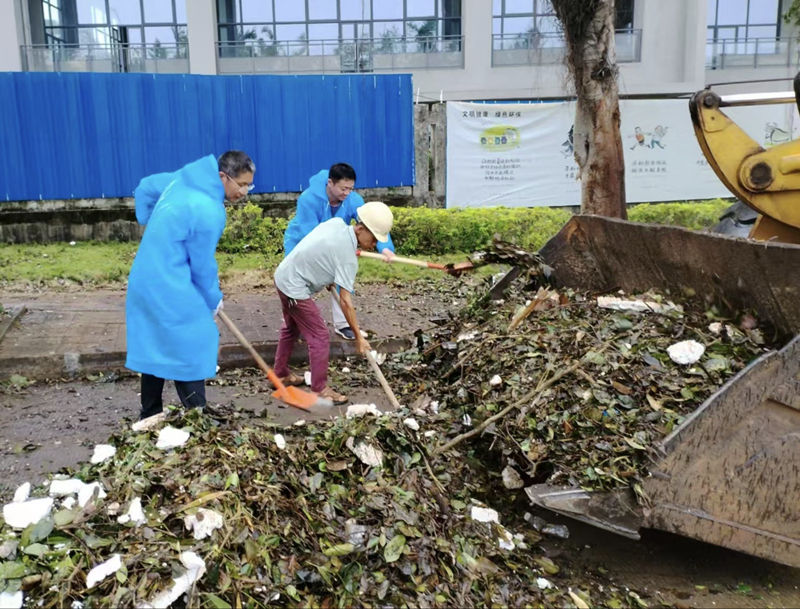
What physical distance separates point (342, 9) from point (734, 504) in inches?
651

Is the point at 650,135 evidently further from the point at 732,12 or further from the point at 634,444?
the point at 634,444

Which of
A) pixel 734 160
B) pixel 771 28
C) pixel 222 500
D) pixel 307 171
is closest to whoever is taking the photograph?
pixel 222 500

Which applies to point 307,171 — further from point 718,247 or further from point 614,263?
point 718,247

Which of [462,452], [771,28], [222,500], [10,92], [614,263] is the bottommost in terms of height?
[462,452]

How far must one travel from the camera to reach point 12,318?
6.09m

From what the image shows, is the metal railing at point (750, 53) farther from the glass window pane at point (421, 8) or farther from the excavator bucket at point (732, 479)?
the excavator bucket at point (732, 479)

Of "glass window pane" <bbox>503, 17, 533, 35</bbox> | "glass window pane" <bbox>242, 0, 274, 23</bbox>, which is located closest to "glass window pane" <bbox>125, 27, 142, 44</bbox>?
"glass window pane" <bbox>242, 0, 274, 23</bbox>

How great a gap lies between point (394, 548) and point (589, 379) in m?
1.31

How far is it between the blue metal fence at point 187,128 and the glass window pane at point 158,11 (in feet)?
26.2

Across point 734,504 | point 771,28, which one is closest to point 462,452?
point 734,504

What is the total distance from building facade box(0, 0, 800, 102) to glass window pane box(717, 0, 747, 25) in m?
2.39

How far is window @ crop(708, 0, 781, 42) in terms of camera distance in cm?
1875

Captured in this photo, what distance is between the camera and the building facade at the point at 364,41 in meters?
16.6

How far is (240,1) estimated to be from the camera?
683 inches
